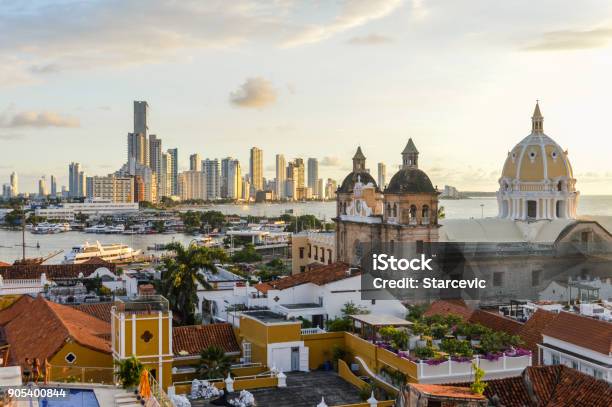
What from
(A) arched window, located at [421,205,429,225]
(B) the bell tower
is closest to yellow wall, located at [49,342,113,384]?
(B) the bell tower

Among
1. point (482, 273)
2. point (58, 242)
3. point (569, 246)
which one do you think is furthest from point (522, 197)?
point (58, 242)

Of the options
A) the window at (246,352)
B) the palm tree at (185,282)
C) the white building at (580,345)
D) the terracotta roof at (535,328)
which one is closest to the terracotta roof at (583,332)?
the white building at (580,345)

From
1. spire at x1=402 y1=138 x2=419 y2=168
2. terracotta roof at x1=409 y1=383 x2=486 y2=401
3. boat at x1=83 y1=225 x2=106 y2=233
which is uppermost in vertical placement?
spire at x1=402 y1=138 x2=419 y2=168

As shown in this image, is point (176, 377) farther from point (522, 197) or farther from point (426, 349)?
point (522, 197)

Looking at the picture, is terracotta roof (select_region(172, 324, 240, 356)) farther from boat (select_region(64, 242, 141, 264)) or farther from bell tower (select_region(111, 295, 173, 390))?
boat (select_region(64, 242, 141, 264))

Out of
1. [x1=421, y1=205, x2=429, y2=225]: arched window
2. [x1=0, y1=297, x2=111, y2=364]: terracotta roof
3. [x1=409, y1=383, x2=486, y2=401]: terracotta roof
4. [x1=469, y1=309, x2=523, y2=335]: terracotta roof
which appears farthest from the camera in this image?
[x1=421, y1=205, x2=429, y2=225]: arched window

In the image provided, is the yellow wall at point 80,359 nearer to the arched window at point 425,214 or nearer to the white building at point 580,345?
the white building at point 580,345
